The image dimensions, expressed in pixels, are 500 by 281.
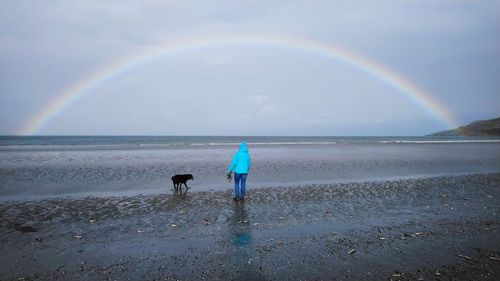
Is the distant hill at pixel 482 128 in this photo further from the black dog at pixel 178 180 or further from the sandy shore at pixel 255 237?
the black dog at pixel 178 180

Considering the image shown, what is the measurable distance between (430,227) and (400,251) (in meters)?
2.48

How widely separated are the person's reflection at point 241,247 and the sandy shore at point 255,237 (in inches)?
0.9

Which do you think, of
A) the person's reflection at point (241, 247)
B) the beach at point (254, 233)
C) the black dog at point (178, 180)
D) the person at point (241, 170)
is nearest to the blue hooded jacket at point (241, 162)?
the person at point (241, 170)

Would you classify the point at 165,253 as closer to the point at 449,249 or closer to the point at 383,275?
the point at 383,275

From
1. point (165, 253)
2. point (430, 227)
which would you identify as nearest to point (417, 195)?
point (430, 227)

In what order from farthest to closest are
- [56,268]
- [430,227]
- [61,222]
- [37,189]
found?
[37,189] → [61,222] → [430,227] → [56,268]

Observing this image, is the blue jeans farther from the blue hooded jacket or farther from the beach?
the beach

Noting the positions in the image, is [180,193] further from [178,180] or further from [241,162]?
[241,162]

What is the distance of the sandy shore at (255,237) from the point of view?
6.04 m

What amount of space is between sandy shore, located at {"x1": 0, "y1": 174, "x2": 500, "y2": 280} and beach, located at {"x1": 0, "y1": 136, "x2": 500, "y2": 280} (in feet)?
0.09

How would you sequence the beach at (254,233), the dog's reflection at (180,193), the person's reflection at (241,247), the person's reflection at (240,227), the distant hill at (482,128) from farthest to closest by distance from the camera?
the distant hill at (482,128), the dog's reflection at (180,193), the person's reflection at (240,227), the beach at (254,233), the person's reflection at (241,247)

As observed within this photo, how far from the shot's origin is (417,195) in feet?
44.7

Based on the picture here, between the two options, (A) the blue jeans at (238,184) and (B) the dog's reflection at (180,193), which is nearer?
(A) the blue jeans at (238,184)

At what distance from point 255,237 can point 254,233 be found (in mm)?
352
